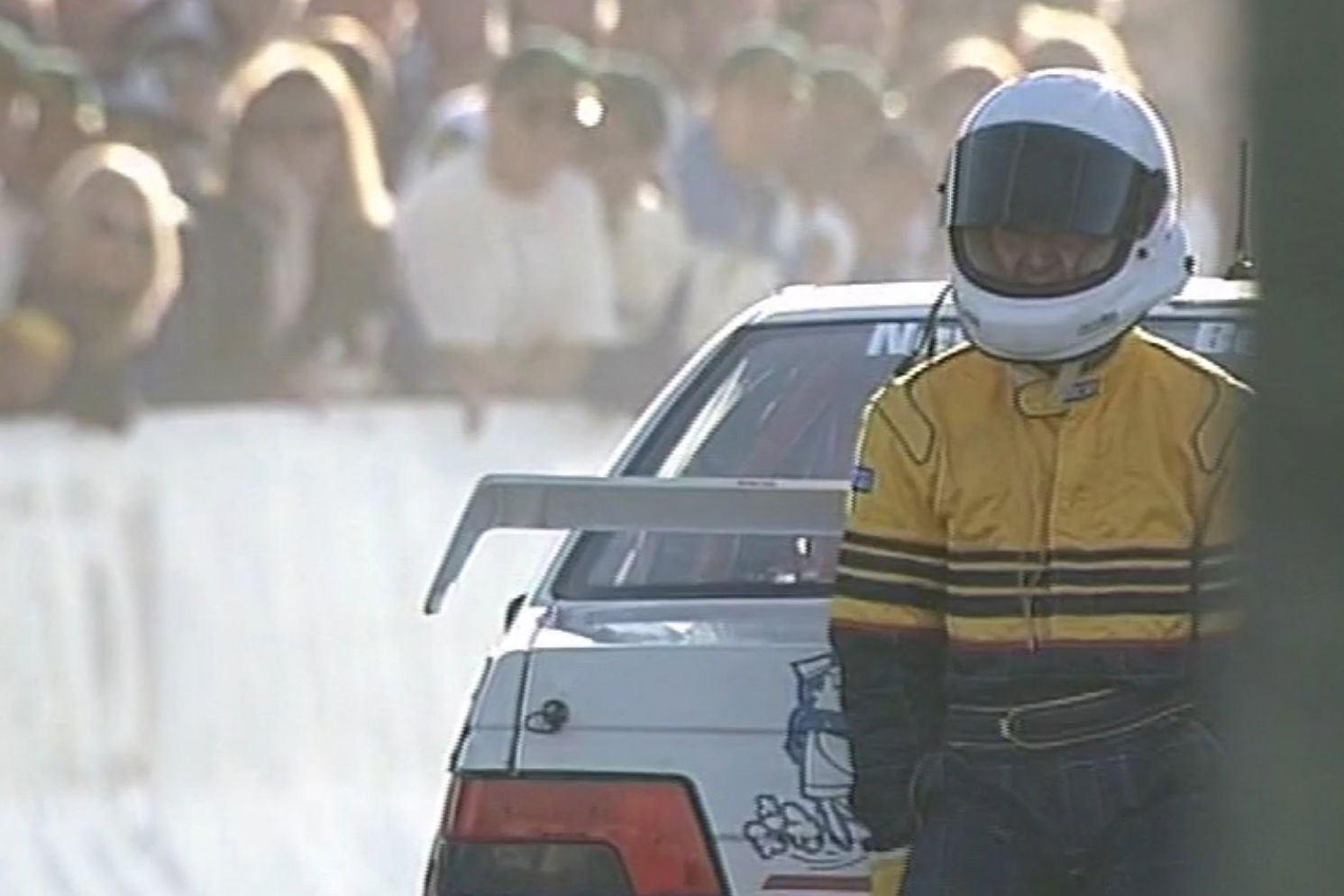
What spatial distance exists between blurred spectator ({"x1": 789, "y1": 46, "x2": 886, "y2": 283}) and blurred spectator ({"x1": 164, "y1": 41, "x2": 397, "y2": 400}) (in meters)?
1.41

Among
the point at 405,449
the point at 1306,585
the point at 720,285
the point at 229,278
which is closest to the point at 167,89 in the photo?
the point at 229,278

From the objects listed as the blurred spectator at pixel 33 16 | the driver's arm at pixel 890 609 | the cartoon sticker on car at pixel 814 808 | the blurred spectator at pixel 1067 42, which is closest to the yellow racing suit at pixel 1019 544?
the driver's arm at pixel 890 609

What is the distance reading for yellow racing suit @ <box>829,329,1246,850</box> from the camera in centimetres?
378

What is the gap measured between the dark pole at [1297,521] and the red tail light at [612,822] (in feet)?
8.03

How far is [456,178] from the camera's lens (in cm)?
888

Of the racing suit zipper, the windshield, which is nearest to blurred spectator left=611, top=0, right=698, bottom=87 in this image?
the windshield

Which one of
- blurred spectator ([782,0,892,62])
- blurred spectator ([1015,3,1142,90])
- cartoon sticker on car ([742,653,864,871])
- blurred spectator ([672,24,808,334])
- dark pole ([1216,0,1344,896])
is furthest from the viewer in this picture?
blurred spectator ([782,0,892,62])

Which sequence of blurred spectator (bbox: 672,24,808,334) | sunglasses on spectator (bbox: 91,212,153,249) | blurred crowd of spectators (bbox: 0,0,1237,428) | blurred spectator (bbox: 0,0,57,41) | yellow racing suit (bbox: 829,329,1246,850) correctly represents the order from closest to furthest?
yellow racing suit (bbox: 829,329,1246,850) < sunglasses on spectator (bbox: 91,212,153,249) < blurred crowd of spectators (bbox: 0,0,1237,428) < blurred spectator (bbox: 0,0,57,41) < blurred spectator (bbox: 672,24,808,334)

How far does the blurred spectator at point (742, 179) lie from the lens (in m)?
9.31

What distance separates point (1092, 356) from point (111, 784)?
Result: 4.60 meters

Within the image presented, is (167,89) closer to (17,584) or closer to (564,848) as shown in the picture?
A: (17,584)

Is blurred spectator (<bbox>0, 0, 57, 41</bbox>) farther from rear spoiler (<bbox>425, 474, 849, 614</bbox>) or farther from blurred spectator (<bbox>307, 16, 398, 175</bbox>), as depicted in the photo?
rear spoiler (<bbox>425, 474, 849, 614</bbox>)

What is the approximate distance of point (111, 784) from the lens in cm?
803

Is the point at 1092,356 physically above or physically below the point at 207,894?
above
